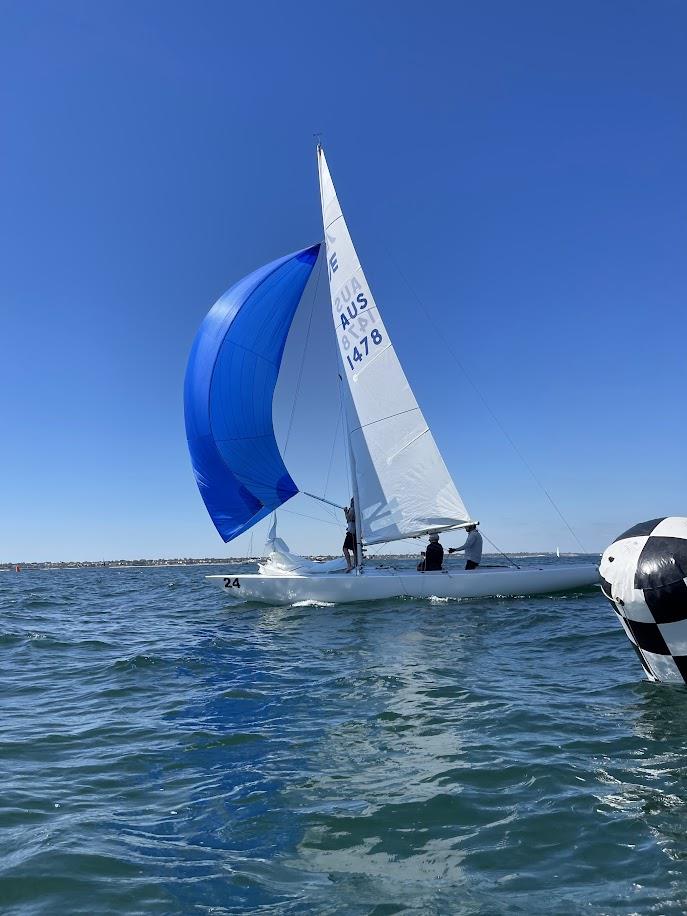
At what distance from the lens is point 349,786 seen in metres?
3.98

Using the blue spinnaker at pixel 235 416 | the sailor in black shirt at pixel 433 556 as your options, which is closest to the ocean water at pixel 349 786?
the sailor in black shirt at pixel 433 556

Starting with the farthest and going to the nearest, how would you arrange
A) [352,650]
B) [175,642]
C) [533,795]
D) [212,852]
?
[175,642] → [352,650] → [533,795] → [212,852]

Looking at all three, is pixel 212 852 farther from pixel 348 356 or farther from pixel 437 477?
pixel 348 356

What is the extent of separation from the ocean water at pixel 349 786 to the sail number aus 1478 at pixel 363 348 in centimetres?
965

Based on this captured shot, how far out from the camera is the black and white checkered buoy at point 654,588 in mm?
4977

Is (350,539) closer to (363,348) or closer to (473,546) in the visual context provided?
(473,546)

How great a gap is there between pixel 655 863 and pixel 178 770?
301 centimetres

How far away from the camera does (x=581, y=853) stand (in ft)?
9.95

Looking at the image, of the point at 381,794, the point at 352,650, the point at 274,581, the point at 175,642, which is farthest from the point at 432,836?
the point at 274,581

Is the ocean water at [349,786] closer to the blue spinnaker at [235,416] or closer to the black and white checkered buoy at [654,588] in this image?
the black and white checkered buoy at [654,588]

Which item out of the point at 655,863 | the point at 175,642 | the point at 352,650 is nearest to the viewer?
the point at 655,863

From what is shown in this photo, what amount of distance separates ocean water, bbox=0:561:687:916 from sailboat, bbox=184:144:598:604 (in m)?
7.45

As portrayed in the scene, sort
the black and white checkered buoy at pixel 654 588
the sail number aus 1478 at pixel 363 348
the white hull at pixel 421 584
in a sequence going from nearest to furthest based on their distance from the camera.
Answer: the black and white checkered buoy at pixel 654 588
the white hull at pixel 421 584
the sail number aus 1478 at pixel 363 348

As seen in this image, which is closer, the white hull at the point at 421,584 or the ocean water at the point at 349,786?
the ocean water at the point at 349,786
